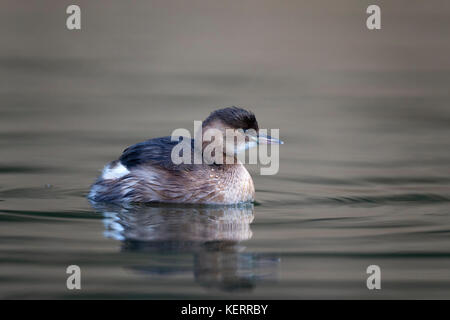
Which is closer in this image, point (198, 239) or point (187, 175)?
point (198, 239)

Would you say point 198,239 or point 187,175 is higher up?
point 187,175

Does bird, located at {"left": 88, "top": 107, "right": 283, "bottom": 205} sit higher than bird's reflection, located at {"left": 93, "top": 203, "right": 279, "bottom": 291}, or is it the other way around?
bird, located at {"left": 88, "top": 107, "right": 283, "bottom": 205}

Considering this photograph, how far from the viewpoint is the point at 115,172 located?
917 centimetres

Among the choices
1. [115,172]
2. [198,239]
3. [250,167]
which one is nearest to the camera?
[198,239]

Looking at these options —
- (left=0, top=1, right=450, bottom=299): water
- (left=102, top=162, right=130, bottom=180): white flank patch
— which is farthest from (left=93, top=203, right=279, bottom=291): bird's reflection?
(left=102, top=162, right=130, bottom=180): white flank patch

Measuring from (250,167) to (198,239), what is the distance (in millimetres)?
3499

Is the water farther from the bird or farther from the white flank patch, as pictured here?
the white flank patch

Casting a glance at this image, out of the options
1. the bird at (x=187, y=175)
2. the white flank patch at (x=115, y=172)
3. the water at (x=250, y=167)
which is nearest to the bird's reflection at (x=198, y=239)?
the water at (x=250, y=167)

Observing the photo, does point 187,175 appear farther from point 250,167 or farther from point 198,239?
point 250,167

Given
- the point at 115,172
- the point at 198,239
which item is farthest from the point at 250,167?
the point at 198,239

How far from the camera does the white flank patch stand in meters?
9.12

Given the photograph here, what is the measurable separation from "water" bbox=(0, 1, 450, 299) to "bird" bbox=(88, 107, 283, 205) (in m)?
0.22
